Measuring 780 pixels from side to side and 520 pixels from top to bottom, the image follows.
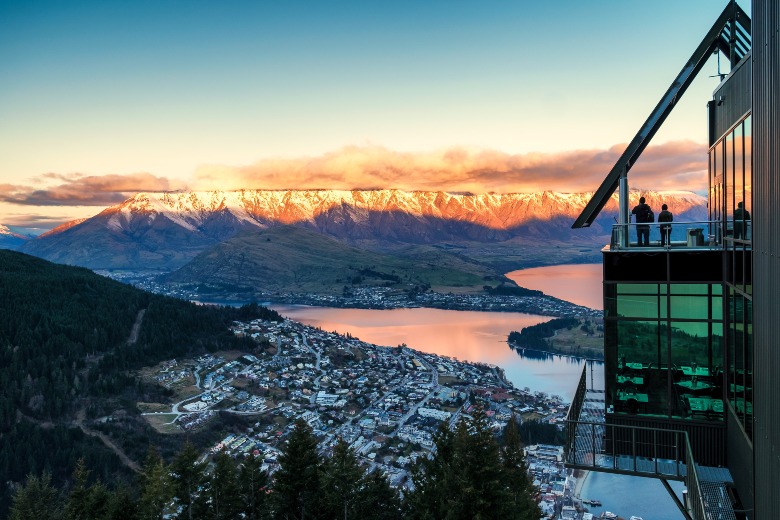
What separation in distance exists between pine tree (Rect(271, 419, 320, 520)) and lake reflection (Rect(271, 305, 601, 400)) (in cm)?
5364

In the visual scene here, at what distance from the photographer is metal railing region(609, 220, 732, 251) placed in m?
11.2

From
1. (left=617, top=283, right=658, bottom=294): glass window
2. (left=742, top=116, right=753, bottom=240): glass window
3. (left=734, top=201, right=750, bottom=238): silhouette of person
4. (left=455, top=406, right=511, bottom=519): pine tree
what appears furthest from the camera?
(left=455, top=406, right=511, bottom=519): pine tree

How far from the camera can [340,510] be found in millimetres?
19969

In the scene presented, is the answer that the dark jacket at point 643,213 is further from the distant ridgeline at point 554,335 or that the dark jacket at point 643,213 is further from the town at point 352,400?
the distant ridgeline at point 554,335

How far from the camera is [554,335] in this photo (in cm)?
11050

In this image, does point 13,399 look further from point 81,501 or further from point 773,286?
point 773,286

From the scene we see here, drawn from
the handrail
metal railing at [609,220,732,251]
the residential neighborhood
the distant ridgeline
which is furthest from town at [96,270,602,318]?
the handrail

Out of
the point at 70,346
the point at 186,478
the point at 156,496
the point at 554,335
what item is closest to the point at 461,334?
the point at 554,335

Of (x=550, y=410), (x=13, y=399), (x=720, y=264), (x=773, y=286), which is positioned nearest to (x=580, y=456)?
(x=720, y=264)

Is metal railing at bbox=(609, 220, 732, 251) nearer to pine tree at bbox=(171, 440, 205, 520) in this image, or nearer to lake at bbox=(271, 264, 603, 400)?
pine tree at bbox=(171, 440, 205, 520)

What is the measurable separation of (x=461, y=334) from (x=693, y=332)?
110m

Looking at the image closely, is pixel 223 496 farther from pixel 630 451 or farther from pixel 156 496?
pixel 630 451

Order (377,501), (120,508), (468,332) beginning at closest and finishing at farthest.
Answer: (377,501), (120,508), (468,332)

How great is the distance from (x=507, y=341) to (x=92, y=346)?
2772 inches
